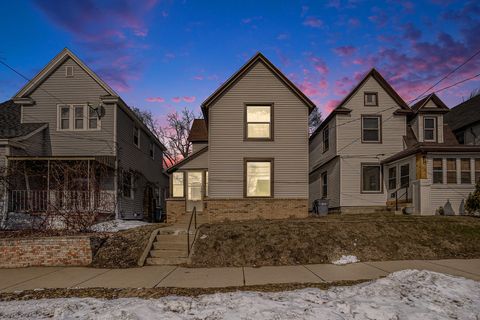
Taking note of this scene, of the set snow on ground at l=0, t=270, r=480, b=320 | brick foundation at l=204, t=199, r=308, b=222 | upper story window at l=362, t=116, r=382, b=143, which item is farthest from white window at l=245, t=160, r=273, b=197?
snow on ground at l=0, t=270, r=480, b=320

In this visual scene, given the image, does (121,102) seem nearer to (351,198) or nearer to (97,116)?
(97,116)

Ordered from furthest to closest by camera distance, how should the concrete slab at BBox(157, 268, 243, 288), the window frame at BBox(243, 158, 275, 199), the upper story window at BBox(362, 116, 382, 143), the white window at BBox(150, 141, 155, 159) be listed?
1. the white window at BBox(150, 141, 155, 159)
2. the upper story window at BBox(362, 116, 382, 143)
3. the window frame at BBox(243, 158, 275, 199)
4. the concrete slab at BBox(157, 268, 243, 288)

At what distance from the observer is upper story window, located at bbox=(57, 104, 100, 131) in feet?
60.2

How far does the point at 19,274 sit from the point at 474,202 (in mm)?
16720

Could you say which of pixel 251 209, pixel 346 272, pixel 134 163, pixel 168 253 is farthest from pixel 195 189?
pixel 346 272

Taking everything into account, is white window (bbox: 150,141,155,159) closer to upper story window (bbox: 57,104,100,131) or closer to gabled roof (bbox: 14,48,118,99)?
upper story window (bbox: 57,104,100,131)

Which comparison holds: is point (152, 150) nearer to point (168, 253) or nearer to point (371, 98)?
point (371, 98)

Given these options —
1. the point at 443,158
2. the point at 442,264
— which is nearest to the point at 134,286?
the point at 442,264

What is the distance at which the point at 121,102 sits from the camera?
18609 millimetres

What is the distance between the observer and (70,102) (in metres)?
18.5

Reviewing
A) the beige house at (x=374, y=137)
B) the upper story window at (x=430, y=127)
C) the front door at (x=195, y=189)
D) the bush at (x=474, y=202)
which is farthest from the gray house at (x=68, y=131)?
the upper story window at (x=430, y=127)

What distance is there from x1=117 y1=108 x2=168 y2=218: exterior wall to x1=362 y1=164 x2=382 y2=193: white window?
1281 centimetres

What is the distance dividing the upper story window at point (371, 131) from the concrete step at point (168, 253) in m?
13.0

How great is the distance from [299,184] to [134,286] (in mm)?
10322
